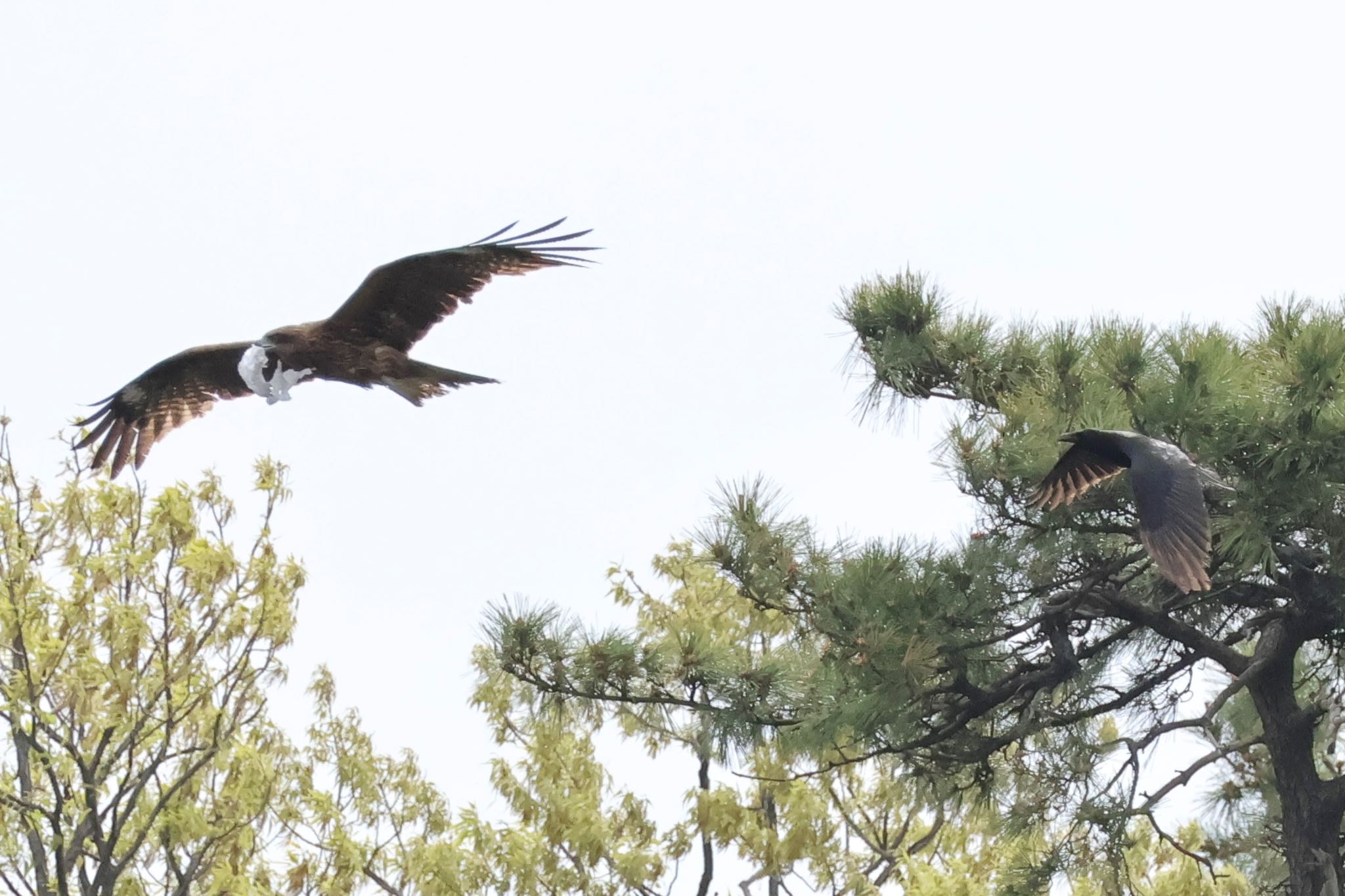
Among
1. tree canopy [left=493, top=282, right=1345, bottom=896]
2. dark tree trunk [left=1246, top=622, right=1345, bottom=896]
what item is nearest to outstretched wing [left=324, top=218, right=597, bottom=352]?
tree canopy [left=493, top=282, right=1345, bottom=896]

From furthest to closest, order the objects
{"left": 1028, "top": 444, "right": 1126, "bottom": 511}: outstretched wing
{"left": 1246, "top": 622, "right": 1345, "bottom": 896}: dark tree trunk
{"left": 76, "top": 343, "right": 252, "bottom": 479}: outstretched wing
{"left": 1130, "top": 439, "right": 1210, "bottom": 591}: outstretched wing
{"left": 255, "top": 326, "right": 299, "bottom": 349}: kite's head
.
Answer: {"left": 76, "top": 343, "right": 252, "bottom": 479}: outstretched wing, {"left": 1246, "top": 622, "right": 1345, "bottom": 896}: dark tree trunk, {"left": 255, "top": 326, "right": 299, "bottom": 349}: kite's head, {"left": 1028, "top": 444, "right": 1126, "bottom": 511}: outstretched wing, {"left": 1130, "top": 439, "right": 1210, "bottom": 591}: outstretched wing

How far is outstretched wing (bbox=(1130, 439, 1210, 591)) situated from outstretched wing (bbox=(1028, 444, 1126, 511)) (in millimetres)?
472

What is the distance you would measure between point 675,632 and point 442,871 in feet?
8.29

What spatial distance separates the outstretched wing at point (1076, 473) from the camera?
5.56m

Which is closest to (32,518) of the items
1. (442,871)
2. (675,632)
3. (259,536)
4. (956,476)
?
(259,536)

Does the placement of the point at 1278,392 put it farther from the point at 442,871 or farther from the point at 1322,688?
the point at 442,871

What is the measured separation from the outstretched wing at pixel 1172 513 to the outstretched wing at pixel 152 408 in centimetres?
423

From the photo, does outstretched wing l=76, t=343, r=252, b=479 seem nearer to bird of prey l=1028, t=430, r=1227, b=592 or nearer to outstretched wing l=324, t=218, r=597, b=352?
outstretched wing l=324, t=218, r=597, b=352

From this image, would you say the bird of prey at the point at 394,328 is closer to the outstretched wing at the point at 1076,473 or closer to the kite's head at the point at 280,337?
the kite's head at the point at 280,337

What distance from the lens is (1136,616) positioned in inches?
245

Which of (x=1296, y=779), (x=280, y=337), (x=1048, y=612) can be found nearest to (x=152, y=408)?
(x=280, y=337)

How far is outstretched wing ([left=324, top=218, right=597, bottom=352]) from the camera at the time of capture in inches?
222

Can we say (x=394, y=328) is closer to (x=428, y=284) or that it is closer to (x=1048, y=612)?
(x=428, y=284)

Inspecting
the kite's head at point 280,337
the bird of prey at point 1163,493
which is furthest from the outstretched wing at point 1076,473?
the kite's head at point 280,337
